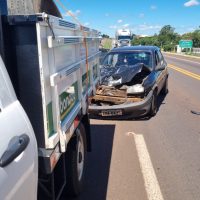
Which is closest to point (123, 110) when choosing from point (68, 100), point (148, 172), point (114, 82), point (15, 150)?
point (114, 82)

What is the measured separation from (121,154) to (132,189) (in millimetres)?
1375

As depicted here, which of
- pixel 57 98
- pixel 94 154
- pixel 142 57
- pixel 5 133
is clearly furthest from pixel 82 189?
pixel 142 57

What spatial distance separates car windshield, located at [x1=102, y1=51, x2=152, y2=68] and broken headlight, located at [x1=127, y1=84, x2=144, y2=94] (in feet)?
5.52

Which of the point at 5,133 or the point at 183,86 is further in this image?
the point at 183,86

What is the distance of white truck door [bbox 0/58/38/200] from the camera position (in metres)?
1.98

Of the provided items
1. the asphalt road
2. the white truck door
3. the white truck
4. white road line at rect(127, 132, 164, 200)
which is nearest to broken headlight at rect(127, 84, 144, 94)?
the asphalt road

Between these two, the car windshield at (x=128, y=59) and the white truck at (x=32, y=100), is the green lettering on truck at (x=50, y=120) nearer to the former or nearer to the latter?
the white truck at (x=32, y=100)

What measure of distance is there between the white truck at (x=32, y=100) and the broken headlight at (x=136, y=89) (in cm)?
497

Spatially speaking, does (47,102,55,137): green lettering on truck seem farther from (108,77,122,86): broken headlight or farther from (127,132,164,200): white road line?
(108,77,122,86): broken headlight

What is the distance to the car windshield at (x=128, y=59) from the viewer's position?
33.4 ft

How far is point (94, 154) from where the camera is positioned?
5.82m

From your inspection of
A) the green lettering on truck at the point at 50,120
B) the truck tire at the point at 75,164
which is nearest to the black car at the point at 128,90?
the truck tire at the point at 75,164

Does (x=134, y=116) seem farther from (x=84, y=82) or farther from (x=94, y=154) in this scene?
(x=84, y=82)

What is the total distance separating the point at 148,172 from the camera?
16.6 ft
